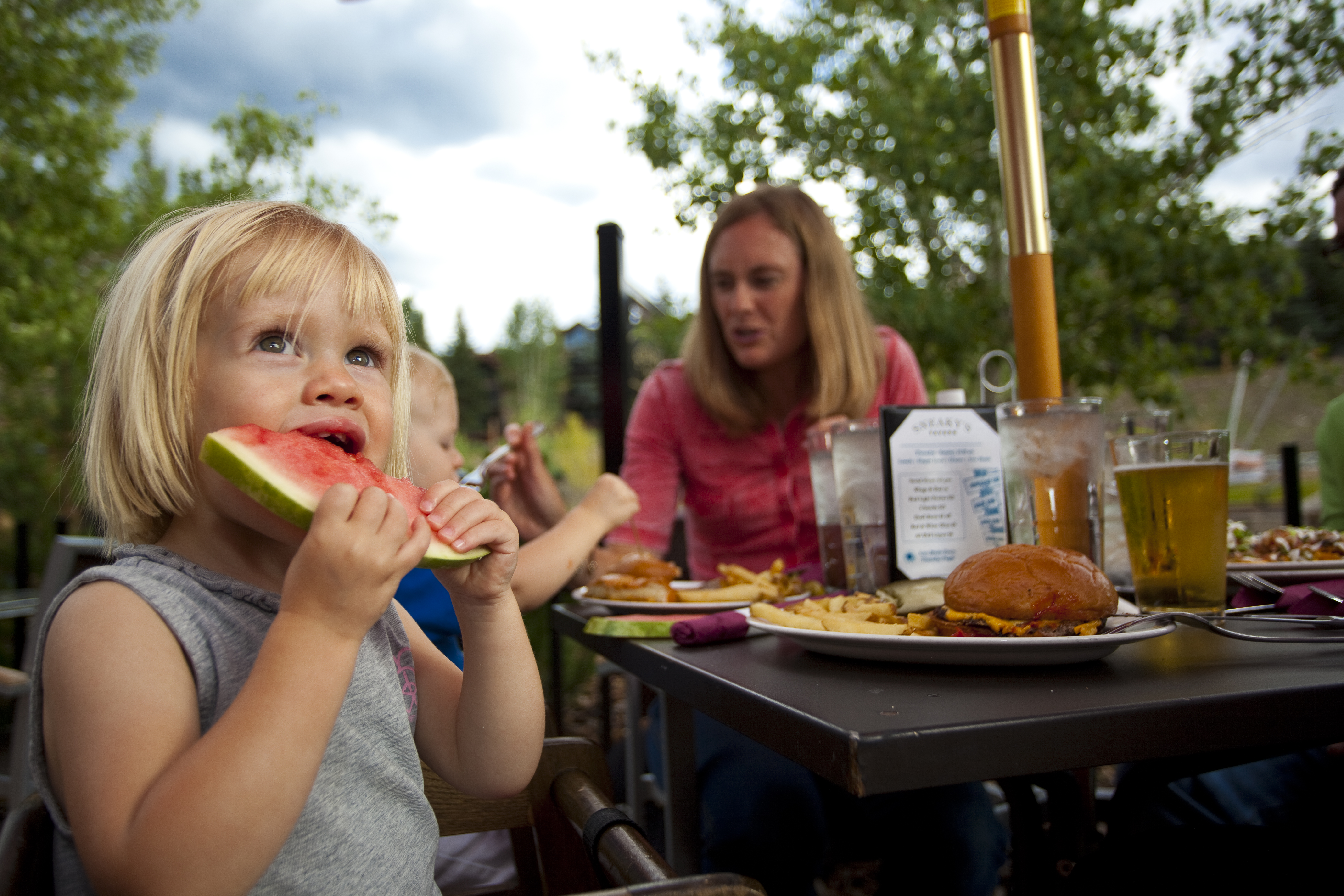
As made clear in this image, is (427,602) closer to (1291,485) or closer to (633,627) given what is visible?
(633,627)

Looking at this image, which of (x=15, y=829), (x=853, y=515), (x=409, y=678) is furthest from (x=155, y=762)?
(x=853, y=515)

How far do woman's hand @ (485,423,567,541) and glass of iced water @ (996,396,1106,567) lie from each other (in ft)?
4.40

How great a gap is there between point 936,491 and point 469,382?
48275mm

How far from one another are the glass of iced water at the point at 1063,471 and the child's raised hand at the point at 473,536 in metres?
0.93

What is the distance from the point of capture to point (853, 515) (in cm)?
169

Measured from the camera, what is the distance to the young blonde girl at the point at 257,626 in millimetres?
754

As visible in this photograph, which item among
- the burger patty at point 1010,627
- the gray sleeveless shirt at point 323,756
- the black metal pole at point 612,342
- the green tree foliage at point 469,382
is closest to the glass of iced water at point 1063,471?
the burger patty at point 1010,627

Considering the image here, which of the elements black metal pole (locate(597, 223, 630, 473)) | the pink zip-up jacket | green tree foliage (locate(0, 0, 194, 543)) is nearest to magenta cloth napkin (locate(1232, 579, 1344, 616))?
the pink zip-up jacket

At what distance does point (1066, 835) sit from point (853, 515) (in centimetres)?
67

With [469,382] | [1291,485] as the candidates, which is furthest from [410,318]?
[469,382]

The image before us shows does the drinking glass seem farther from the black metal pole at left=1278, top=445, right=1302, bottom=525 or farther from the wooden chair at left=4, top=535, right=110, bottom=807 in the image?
the black metal pole at left=1278, top=445, right=1302, bottom=525

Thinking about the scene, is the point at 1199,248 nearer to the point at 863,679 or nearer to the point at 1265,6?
the point at 1265,6

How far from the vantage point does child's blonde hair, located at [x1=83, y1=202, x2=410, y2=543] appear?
105 cm

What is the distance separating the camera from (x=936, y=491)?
1562mm
